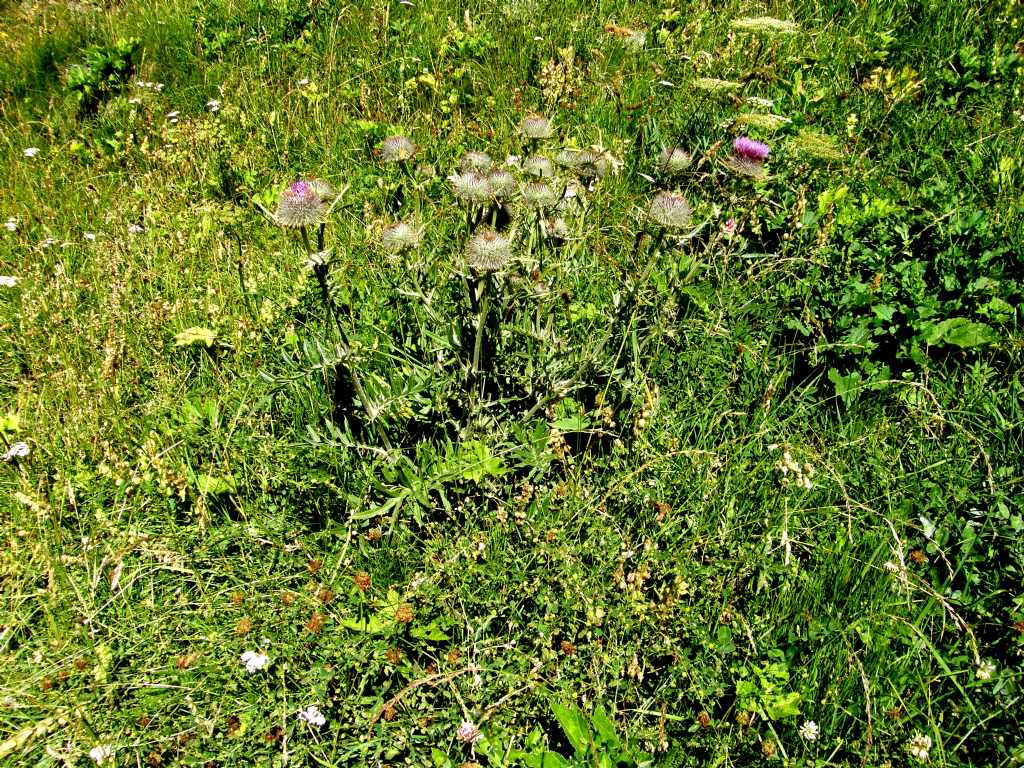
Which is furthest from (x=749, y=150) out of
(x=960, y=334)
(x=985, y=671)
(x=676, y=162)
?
(x=985, y=671)

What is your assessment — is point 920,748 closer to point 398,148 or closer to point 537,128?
point 537,128

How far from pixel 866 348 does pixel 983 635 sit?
42.5 inches

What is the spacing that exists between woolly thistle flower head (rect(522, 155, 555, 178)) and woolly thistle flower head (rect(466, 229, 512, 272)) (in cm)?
53

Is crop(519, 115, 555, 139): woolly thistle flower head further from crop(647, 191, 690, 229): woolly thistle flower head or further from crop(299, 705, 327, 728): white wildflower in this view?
crop(299, 705, 327, 728): white wildflower

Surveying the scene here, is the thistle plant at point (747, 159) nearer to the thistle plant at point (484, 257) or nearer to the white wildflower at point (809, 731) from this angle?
the thistle plant at point (484, 257)

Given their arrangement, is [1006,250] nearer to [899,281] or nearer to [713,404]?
[899,281]

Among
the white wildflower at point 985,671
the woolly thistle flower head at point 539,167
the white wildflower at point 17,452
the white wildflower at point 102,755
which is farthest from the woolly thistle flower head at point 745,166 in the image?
the white wildflower at point 17,452

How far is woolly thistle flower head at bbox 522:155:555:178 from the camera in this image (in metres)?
2.53

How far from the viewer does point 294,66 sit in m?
4.52

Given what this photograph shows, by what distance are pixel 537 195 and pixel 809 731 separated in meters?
1.70

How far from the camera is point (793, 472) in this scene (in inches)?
87.4

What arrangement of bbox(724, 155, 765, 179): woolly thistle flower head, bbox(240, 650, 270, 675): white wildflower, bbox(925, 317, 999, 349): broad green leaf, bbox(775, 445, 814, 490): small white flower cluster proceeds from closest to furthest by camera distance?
1. bbox(240, 650, 270, 675): white wildflower
2. bbox(775, 445, 814, 490): small white flower cluster
3. bbox(724, 155, 765, 179): woolly thistle flower head
4. bbox(925, 317, 999, 349): broad green leaf

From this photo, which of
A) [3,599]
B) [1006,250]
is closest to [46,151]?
[3,599]

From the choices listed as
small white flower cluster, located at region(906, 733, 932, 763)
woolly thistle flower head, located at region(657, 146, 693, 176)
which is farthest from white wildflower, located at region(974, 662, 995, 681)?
woolly thistle flower head, located at region(657, 146, 693, 176)
